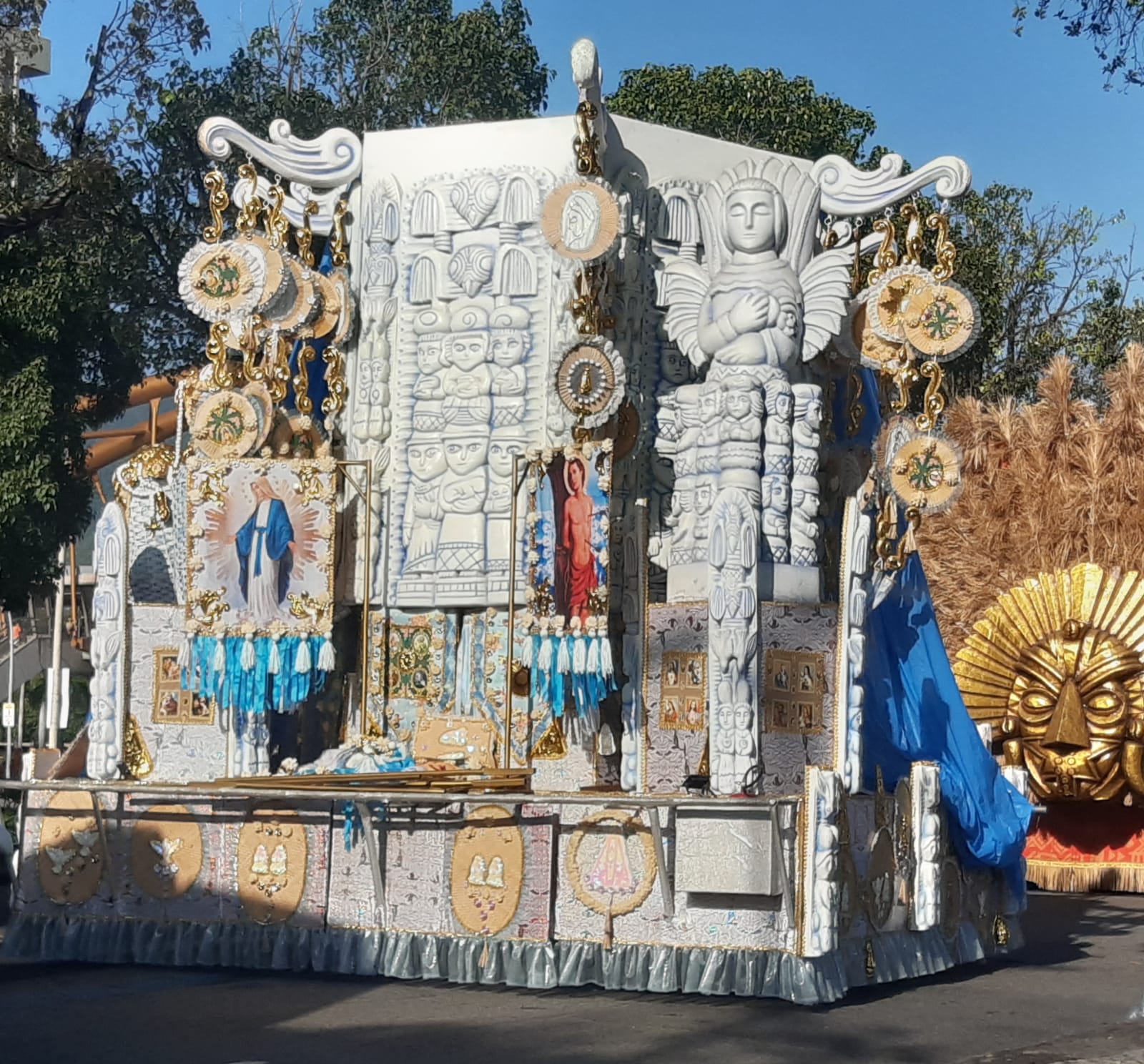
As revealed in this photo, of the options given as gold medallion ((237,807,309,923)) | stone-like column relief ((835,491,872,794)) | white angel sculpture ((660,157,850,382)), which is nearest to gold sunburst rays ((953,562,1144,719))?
stone-like column relief ((835,491,872,794))

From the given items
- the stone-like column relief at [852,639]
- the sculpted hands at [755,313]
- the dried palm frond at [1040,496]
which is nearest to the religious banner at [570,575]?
the sculpted hands at [755,313]

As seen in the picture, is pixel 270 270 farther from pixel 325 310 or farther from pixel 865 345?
pixel 865 345

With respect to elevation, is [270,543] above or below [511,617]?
above

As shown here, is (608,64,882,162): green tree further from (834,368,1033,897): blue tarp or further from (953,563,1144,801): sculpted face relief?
(834,368,1033,897): blue tarp

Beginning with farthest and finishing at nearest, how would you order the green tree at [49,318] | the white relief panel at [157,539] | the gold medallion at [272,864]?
the green tree at [49,318] → the white relief panel at [157,539] → the gold medallion at [272,864]

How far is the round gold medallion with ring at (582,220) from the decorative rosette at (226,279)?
2.14 metres

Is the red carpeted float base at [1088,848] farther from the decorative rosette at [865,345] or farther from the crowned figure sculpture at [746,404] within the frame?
the crowned figure sculpture at [746,404]

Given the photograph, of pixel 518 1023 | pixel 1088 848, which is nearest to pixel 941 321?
pixel 518 1023

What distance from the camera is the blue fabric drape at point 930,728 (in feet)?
42.8

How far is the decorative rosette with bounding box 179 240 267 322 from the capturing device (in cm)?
1342

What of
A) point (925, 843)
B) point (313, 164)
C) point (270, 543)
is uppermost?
point (313, 164)

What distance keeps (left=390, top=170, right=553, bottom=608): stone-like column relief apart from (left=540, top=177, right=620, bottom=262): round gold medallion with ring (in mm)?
637

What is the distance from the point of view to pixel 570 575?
12406 mm

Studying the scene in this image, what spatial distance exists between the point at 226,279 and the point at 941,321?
4898 millimetres
